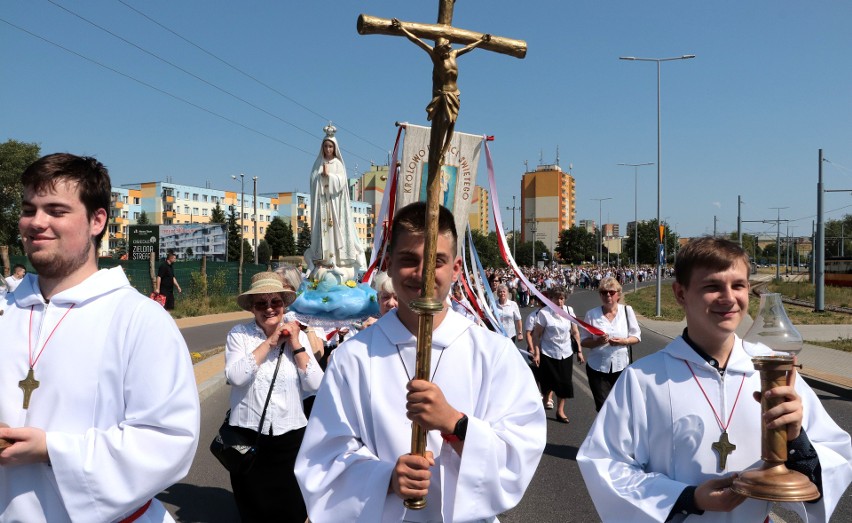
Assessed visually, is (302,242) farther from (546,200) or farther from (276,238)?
(546,200)

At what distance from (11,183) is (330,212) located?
3162 centimetres

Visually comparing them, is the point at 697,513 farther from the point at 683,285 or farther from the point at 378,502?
the point at 378,502

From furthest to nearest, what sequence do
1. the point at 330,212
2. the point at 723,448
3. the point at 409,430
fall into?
1. the point at 330,212
2. the point at 723,448
3. the point at 409,430

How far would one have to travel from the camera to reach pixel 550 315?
8961 millimetres

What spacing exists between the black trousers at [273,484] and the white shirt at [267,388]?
0.08 m

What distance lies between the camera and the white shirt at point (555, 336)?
28.9 ft

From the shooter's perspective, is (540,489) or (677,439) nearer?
(677,439)

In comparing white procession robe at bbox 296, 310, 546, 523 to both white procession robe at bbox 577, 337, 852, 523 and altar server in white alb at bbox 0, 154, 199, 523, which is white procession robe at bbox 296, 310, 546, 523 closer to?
white procession robe at bbox 577, 337, 852, 523

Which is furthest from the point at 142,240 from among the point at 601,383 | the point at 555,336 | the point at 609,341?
the point at 609,341

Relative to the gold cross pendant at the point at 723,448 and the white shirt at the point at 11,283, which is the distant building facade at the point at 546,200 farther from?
the gold cross pendant at the point at 723,448

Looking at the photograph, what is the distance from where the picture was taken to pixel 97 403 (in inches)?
91.3

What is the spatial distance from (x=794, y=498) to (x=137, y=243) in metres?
39.4

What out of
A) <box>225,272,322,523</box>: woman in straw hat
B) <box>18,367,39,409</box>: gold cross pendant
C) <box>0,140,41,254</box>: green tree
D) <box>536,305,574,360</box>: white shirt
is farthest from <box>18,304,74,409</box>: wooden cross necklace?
<box>0,140,41,254</box>: green tree

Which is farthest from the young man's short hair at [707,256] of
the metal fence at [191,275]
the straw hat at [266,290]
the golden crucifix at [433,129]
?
the metal fence at [191,275]
